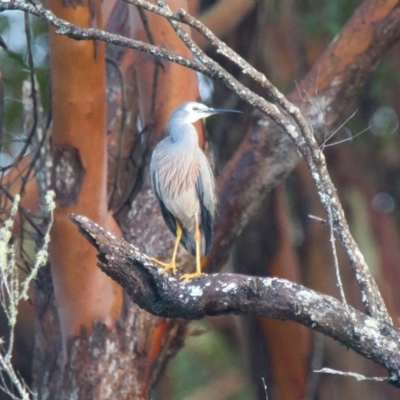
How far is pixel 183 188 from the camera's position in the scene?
12.4ft

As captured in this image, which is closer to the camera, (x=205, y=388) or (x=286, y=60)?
(x=286, y=60)

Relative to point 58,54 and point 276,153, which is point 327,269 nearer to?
point 276,153

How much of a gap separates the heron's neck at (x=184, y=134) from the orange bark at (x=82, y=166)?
36cm

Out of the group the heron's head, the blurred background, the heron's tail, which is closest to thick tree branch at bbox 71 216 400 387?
the heron's tail

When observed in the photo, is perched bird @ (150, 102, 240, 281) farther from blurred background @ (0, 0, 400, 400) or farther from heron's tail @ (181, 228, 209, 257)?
blurred background @ (0, 0, 400, 400)

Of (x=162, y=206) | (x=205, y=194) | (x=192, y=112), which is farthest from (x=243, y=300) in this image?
(x=192, y=112)

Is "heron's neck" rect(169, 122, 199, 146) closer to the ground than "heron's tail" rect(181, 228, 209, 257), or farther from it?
farther from it

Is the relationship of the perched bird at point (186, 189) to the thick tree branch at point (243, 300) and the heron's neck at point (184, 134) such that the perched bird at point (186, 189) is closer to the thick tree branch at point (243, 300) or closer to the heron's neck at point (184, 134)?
the heron's neck at point (184, 134)

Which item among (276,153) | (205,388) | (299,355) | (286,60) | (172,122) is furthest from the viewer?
(205,388)

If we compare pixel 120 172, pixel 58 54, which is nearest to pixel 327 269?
pixel 120 172

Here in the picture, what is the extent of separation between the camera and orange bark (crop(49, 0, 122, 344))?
384 centimetres

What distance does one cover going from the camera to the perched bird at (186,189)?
3781 mm

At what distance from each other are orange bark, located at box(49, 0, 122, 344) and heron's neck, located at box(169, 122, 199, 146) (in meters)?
0.36

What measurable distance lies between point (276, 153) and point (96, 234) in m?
2.04
